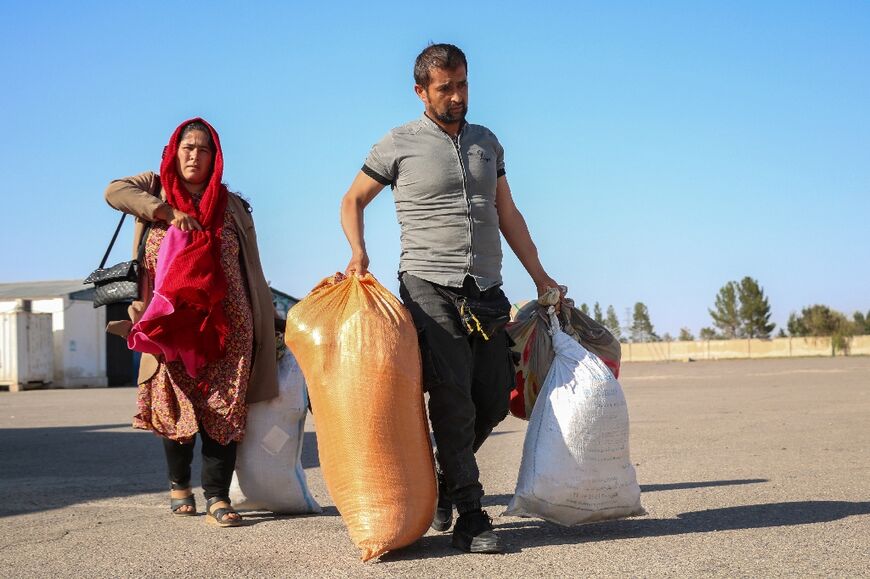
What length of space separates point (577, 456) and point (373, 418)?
2.90 ft

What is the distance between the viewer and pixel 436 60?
14.8 ft

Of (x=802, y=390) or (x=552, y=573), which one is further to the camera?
(x=802, y=390)

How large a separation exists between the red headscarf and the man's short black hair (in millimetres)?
1207

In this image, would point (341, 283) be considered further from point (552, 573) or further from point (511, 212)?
point (552, 573)

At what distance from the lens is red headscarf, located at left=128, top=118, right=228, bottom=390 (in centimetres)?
500

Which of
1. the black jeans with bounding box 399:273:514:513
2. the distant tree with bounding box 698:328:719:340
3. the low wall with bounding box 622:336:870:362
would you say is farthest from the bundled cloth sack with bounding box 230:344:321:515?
the distant tree with bounding box 698:328:719:340

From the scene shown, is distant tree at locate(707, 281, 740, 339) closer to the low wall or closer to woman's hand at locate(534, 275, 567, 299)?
the low wall

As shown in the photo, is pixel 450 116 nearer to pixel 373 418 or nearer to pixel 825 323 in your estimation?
pixel 373 418

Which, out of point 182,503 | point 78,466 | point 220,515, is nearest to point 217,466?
point 220,515

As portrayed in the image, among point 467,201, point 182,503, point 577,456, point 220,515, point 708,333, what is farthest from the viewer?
point 708,333

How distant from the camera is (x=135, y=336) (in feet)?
16.4

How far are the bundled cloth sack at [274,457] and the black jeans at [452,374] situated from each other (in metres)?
1.00

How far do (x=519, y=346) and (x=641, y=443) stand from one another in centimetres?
446

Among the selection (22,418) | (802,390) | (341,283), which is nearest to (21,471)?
(341,283)
